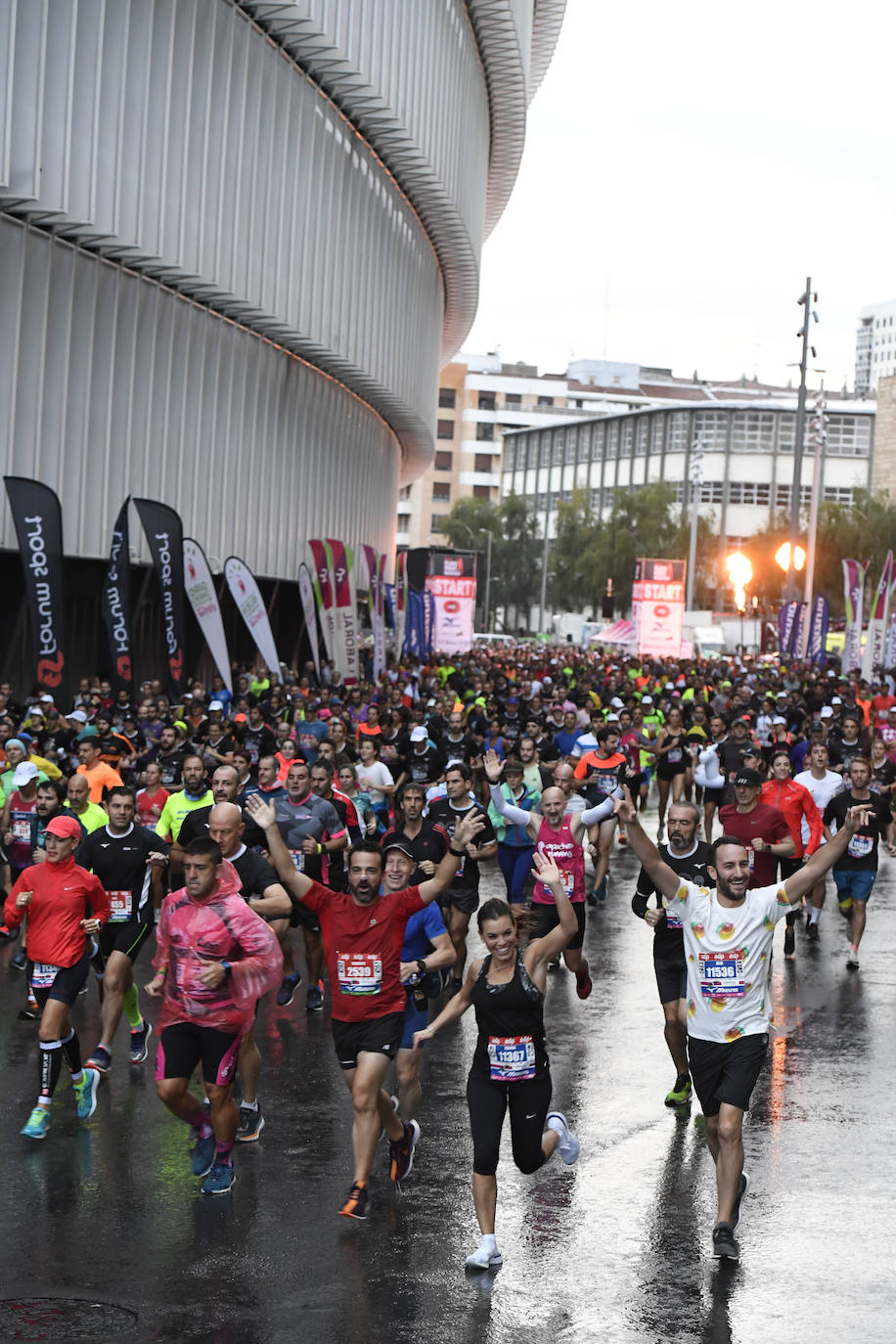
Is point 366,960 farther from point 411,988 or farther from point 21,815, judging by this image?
point 21,815

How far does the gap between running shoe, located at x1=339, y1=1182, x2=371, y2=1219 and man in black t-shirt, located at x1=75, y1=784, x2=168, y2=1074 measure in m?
2.62

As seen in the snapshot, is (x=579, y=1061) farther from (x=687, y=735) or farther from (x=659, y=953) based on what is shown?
(x=687, y=735)

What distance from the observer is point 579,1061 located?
34.3ft

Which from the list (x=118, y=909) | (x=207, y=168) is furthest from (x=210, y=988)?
(x=207, y=168)

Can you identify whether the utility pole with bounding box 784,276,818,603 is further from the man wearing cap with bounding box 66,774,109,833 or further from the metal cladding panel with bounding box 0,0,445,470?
the man wearing cap with bounding box 66,774,109,833

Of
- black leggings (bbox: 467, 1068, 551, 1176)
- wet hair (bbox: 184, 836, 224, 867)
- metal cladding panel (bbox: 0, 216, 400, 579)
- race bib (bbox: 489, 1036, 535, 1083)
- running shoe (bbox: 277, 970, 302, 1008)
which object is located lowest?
running shoe (bbox: 277, 970, 302, 1008)

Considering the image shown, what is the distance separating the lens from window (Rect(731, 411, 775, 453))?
354 feet

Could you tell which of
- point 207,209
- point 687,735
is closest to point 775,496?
point 207,209

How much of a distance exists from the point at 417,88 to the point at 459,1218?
1383 inches

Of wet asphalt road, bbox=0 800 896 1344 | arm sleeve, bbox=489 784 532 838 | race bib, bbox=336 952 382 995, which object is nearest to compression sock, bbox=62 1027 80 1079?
wet asphalt road, bbox=0 800 896 1344

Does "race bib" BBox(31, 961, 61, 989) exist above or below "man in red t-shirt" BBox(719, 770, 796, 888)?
below

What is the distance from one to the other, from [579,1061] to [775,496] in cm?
10006

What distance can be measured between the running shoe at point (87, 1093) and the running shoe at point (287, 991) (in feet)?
9.51

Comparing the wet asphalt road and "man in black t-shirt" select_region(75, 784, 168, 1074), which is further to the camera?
"man in black t-shirt" select_region(75, 784, 168, 1074)
